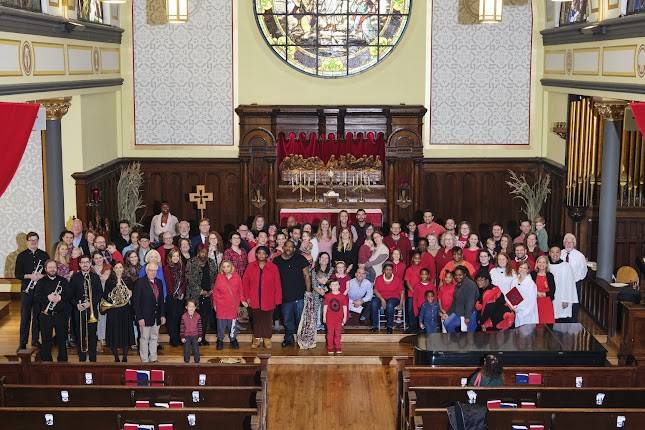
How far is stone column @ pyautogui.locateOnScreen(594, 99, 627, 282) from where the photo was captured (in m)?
15.6

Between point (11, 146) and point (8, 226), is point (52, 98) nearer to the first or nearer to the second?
point (8, 226)

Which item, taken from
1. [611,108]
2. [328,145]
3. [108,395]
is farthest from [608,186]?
[108,395]

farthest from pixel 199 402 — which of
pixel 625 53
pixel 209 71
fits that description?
pixel 209 71

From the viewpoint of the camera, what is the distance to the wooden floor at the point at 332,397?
12.1 metres

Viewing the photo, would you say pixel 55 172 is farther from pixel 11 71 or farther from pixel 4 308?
pixel 11 71

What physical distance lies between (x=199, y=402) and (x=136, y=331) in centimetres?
396

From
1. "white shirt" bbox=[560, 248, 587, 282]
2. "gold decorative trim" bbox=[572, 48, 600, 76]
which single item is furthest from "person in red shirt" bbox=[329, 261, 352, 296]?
"gold decorative trim" bbox=[572, 48, 600, 76]

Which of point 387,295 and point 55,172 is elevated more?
point 55,172

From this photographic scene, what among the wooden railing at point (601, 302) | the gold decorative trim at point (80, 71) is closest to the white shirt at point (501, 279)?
the wooden railing at point (601, 302)

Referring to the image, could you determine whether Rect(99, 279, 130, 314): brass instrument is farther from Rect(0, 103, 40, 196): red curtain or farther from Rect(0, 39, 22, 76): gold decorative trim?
Rect(0, 39, 22, 76): gold decorative trim

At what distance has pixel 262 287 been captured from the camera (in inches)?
551

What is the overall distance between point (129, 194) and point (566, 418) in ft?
37.3

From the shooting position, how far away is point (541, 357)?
38.2 ft

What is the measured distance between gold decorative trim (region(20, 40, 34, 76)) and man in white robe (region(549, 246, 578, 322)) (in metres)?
8.16
